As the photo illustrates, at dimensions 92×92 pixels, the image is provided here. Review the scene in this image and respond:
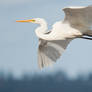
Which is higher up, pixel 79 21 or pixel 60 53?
pixel 79 21

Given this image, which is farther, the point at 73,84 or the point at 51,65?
the point at 73,84

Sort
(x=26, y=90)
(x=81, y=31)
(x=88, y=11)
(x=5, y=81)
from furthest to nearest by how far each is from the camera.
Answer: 1. (x=5, y=81)
2. (x=26, y=90)
3. (x=81, y=31)
4. (x=88, y=11)

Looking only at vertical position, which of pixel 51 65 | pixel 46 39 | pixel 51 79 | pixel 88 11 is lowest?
pixel 51 79

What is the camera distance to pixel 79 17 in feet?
45.4

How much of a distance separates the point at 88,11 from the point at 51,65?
2318 millimetres

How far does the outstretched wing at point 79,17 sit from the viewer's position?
13305 millimetres

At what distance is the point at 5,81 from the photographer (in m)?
127

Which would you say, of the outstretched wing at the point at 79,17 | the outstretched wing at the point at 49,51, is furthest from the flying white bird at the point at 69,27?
the outstretched wing at the point at 49,51

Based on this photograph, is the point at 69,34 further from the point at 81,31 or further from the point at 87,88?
the point at 87,88

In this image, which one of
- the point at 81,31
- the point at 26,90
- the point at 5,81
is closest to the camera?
the point at 81,31

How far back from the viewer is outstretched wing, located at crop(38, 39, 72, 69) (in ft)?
48.8

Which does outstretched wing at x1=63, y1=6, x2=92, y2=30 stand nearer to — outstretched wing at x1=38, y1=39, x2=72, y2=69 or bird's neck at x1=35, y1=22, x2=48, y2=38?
bird's neck at x1=35, y1=22, x2=48, y2=38

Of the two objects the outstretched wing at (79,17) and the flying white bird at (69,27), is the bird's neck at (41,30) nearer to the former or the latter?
the flying white bird at (69,27)

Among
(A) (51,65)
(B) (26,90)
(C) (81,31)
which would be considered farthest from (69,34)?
(B) (26,90)
